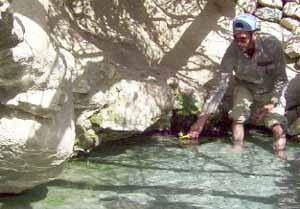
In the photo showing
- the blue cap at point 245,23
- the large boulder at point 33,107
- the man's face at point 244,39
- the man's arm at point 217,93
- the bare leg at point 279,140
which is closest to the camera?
the large boulder at point 33,107

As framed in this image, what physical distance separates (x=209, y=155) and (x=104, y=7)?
2336 millimetres

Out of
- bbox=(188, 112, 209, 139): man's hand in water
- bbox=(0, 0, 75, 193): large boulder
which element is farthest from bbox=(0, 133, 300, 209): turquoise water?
bbox=(0, 0, 75, 193): large boulder

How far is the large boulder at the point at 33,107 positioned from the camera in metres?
4.66

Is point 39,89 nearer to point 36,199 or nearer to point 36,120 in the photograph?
point 36,120

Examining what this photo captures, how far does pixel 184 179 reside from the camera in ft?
20.0

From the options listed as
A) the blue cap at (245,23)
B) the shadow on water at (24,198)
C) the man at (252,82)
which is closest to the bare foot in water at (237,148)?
the man at (252,82)

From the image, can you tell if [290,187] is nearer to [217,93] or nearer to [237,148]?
[237,148]

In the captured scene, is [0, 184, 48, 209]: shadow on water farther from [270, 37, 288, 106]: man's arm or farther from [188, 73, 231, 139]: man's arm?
[270, 37, 288, 106]: man's arm

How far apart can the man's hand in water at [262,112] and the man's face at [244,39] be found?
776mm

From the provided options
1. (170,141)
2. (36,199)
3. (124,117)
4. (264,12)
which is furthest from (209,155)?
(264,12)

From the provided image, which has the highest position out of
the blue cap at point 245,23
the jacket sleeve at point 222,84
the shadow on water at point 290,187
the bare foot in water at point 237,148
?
the blue cap at point 245,23

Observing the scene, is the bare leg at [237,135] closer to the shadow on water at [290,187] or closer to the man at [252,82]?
the man at [252,82]

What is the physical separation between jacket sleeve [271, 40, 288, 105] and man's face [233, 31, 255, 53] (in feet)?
0.94

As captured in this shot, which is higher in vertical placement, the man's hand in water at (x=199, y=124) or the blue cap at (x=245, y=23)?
the blue cap at (x=245, y=23)
